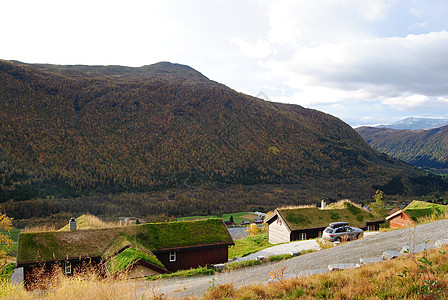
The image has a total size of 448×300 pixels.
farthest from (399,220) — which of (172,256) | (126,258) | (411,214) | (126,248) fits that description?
(126,258)

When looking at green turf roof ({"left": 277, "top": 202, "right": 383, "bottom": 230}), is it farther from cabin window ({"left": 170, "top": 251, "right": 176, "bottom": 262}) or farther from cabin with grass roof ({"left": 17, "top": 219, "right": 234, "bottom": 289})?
cabin window ({"left": 170, "top": 251, "right": 176, "bottom": 262})

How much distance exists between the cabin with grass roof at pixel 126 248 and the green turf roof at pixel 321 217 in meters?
8.84

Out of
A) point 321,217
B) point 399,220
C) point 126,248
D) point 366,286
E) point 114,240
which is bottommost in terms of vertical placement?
point 399,220

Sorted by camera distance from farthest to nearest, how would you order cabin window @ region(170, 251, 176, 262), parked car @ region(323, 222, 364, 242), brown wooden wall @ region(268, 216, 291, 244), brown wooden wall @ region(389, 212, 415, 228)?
brown wooden wall @ region(268, 216, 291, 244) → brown wooden wall @ region(389, 212, 415, 228) → cabin window @ region(170, 251, 176, 262) → parked car @ region(323, 222, 364, 242)

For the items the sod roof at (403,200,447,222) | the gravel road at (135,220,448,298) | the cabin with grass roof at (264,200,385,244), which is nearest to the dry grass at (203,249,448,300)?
the gravel road at (135,220,448,298)

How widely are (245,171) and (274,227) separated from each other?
117m

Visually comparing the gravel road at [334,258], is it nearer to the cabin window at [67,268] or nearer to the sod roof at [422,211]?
the cabin window at [67,268]

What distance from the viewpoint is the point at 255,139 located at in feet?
570

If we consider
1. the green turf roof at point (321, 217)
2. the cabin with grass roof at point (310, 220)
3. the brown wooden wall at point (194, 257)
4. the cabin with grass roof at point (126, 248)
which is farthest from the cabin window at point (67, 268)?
the green turf roof at point (321, 217)

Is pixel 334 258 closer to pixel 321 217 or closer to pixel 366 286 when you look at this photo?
pixel 366 286

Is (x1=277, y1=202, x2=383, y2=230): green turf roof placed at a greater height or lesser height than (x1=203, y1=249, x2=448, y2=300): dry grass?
lesser

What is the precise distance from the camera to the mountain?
102000 millimetres

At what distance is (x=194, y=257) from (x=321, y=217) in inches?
611

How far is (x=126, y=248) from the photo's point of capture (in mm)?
20078
